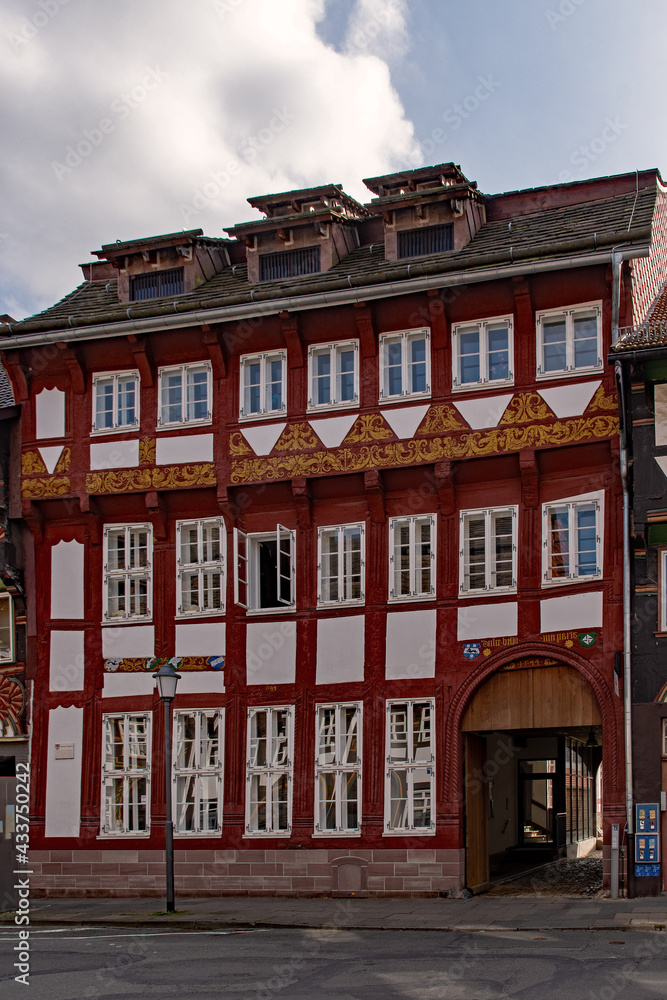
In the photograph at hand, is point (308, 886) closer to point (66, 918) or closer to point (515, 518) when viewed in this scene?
point (66, 918)

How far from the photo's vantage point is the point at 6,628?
28359 mm

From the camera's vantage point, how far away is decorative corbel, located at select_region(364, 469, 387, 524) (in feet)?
82.8

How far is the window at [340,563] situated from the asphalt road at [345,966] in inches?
290

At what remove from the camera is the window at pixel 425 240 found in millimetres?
26578

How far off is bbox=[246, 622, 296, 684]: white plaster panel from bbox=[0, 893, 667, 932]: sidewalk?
13.0ft

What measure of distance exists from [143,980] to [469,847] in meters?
9.98

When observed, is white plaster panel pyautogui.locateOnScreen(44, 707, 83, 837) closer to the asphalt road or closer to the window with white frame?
the window with white frame

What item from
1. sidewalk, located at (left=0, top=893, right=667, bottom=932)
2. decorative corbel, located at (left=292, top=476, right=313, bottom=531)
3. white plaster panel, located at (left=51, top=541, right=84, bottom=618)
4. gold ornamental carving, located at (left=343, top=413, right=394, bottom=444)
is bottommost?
sidewalk, located at (left=0, top=893, right=667, bottom=932)

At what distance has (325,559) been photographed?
26.0 m

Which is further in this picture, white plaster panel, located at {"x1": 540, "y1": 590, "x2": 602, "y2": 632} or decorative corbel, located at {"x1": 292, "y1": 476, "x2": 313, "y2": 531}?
decorative corbel, located at {"x1": 292, "y1": 476, "x2": 313, "y2": 531}

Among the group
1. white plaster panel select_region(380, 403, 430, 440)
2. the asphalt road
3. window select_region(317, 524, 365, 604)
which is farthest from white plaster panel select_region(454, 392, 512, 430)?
the asphalt road

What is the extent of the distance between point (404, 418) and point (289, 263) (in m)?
4.65

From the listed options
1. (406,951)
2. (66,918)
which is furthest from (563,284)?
(66,918)

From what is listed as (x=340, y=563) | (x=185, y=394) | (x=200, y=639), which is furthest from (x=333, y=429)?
(x=200, y=639)
